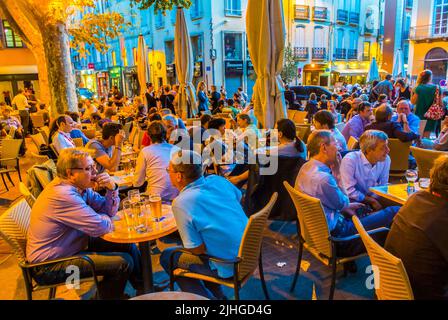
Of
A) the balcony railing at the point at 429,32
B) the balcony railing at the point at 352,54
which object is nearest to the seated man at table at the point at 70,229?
the balcony railing at the point at 429,32

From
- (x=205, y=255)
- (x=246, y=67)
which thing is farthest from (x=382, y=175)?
(x=246, y=67)

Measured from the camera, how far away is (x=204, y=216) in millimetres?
2443

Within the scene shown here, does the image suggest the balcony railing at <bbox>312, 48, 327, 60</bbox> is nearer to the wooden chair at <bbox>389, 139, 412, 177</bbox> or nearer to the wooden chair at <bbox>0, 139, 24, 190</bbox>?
the wooden chair at <bbox>389, 139, 412, 177</bbox>

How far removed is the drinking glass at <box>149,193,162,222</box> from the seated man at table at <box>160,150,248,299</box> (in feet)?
1.41

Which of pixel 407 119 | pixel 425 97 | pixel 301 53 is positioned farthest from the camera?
pixel 301 53

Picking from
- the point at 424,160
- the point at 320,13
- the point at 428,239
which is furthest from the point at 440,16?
the point at 428,239

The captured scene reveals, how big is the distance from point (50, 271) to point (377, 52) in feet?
128

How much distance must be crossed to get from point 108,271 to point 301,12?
2848 cm

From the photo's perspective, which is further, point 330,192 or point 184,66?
point 184,66

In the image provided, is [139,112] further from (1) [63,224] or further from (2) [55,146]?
(1) [63,224]

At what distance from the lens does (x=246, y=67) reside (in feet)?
82.7

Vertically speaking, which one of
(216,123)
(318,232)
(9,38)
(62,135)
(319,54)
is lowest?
(318,232)

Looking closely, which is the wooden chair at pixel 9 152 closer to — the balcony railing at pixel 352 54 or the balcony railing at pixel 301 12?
the balcony railing at pixel 301 12

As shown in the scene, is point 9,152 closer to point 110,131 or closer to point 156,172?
point 110,131
